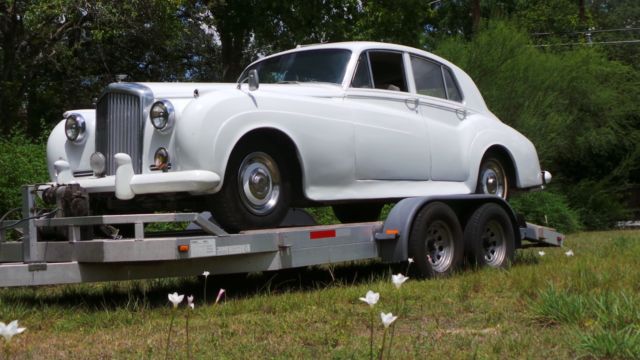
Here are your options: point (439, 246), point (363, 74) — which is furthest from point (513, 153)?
point (363, 74)

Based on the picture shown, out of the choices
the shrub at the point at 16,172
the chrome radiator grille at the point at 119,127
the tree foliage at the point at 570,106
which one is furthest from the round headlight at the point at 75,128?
the tree foliage at the point at 570,106

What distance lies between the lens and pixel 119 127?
6.34 metres

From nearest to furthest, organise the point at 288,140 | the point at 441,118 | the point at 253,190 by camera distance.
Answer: the point at 253,190 → the point at 288,140 → the point at 441,118

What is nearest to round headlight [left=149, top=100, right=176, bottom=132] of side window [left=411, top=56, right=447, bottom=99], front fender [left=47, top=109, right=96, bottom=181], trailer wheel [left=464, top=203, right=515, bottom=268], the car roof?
front fender [left=47, top=109, right=96, bottom=181]

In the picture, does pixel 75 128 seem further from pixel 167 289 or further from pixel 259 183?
pixel 259 183

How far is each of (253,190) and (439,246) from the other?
2.15m

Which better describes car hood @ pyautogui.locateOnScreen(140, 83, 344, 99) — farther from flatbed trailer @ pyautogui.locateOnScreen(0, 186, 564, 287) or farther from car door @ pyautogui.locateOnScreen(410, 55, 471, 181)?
car door @ pyautogui.locateOnScreen(410, 55, 471, 181)

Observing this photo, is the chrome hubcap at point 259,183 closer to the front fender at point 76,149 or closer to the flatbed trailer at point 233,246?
the flatbed trailer at point 233,246

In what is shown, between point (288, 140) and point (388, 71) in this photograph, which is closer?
point (288, 140)

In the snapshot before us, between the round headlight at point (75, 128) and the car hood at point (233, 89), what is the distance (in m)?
0.89

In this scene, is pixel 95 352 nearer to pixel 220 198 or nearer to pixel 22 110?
pixel 220 198

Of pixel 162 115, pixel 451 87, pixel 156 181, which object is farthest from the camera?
pixel 451 87

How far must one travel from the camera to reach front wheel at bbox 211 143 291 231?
6.09 meters

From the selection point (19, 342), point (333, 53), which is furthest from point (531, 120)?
point (19, 342)
